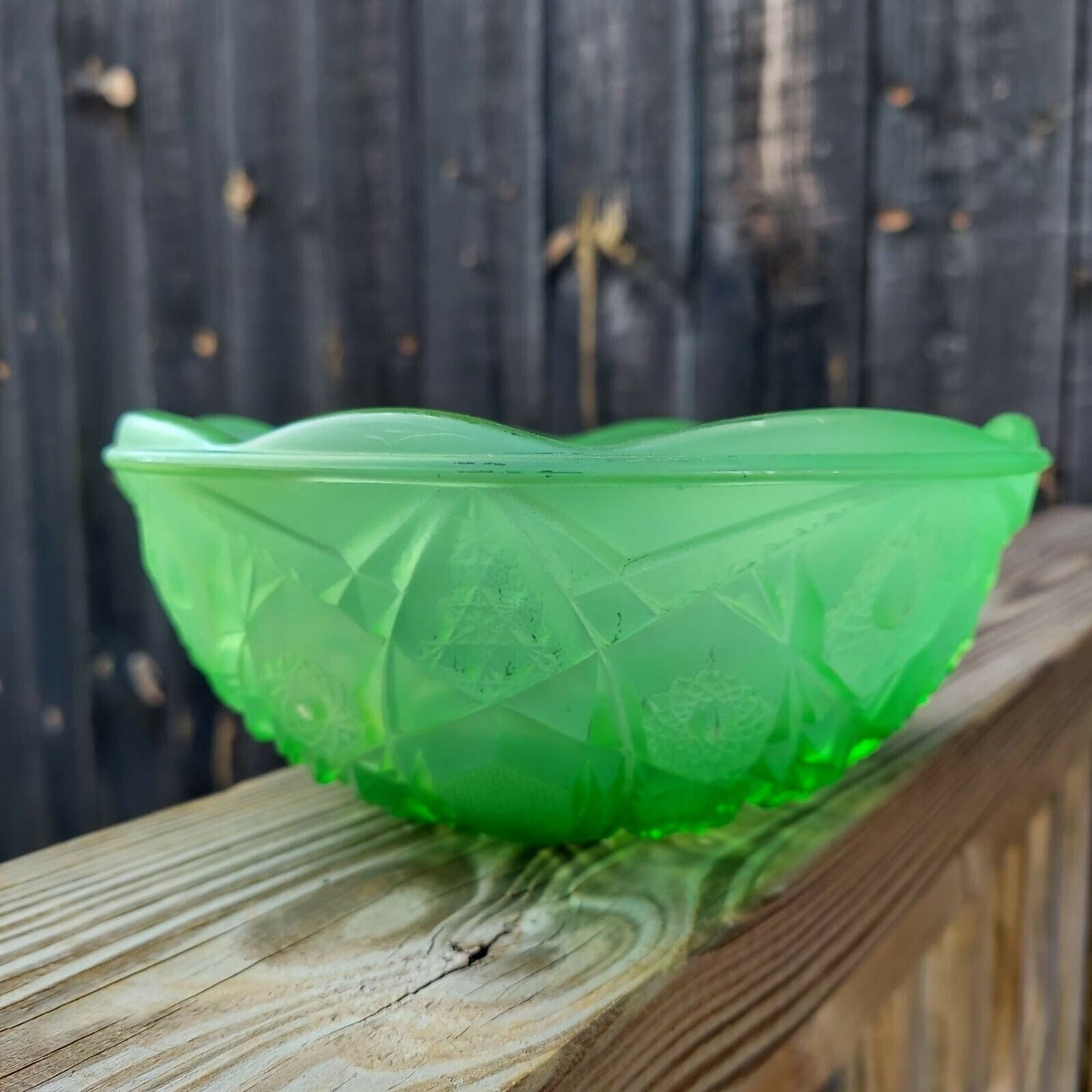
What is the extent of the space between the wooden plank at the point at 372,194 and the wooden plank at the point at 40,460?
1.44ft

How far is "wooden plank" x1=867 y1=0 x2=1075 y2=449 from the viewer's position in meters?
0.76

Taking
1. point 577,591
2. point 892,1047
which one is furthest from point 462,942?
point 892,1047

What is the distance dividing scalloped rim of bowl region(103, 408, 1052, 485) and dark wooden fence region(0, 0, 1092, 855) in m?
0.61

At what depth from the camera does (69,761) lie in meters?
1.38

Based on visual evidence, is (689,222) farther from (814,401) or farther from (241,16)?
(241,16)

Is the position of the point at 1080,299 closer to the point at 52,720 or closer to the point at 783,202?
the point at 783,202

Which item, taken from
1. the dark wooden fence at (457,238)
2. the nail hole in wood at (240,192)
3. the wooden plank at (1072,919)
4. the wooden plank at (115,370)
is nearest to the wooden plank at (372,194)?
the dark wooden fence at (457,238)

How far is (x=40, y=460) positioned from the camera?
4.43ft

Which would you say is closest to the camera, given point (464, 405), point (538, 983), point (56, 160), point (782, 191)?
point (538, 983)

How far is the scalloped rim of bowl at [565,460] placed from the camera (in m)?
0.21

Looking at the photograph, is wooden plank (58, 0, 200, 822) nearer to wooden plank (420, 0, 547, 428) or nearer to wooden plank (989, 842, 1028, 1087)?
wooden plank (420, 0, 547, 428)

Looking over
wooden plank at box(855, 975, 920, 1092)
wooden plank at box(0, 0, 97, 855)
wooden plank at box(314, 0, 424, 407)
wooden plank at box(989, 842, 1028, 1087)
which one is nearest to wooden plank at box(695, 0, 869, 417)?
wooden plank at box(314, 0, 424, 407)

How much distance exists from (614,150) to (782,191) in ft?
0.57

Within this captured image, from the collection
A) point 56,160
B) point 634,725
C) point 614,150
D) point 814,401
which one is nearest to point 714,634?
point 634,725
